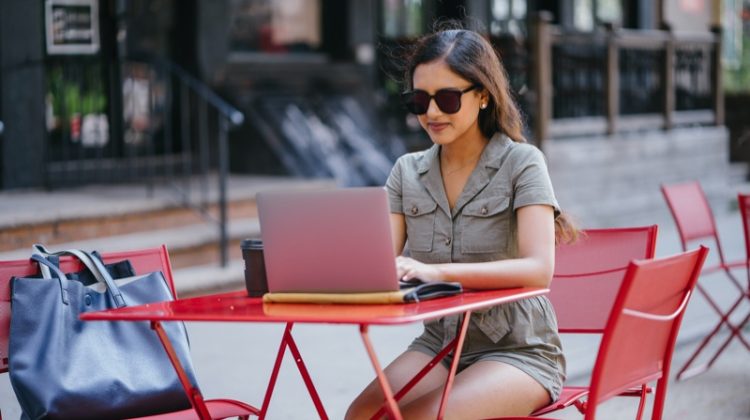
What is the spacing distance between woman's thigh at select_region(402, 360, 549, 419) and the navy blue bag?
69 centimetres

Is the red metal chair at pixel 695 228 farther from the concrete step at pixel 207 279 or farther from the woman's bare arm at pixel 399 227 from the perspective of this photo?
the concrete step at pixel 207 279

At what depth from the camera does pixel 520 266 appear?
11.1ft

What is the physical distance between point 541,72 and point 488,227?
806 cm

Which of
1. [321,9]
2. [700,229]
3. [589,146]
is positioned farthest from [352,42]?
[700,229]

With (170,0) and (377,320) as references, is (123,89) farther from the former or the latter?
(377,320)

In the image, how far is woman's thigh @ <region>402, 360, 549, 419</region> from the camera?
3.34 m

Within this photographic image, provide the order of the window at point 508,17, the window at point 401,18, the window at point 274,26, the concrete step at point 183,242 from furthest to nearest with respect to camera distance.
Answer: the window at point 508,17 < the window at point 401,18 < the window at point 274,26 < the concrete step at point 183,242

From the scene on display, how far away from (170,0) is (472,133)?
8304 millimetres

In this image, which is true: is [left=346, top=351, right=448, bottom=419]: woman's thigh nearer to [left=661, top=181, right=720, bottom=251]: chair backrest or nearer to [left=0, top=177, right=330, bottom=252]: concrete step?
[left=661, top=181, right=720, bottom=251]: chair backrest

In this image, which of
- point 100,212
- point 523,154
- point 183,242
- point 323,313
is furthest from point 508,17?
point 323,313

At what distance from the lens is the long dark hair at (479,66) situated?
3562mm

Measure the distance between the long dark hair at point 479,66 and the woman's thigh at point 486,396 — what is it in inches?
29.5

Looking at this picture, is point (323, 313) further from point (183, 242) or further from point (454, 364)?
point (183, 242)

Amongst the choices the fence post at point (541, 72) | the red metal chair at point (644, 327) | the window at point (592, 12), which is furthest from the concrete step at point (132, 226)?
the window at point (592, 12)
